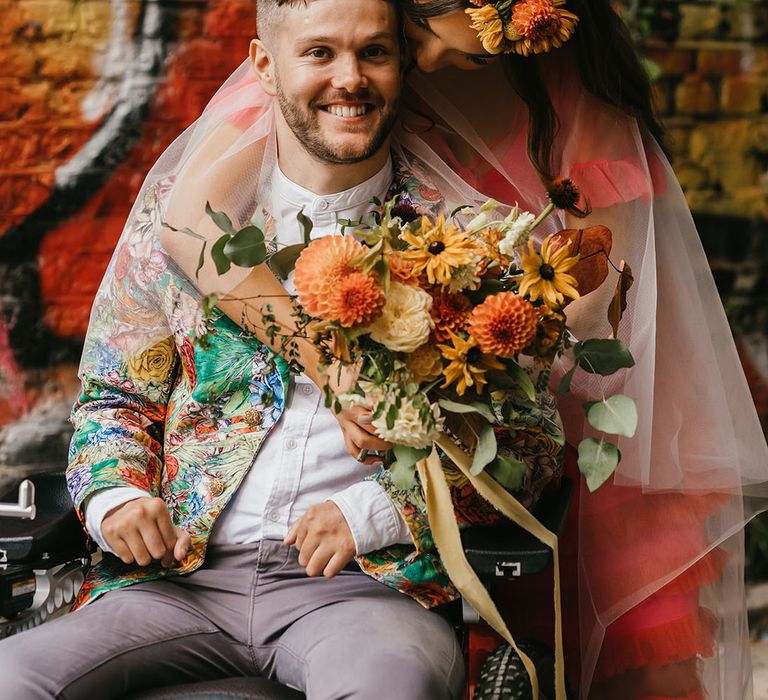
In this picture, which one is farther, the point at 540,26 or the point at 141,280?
the point at 141,280

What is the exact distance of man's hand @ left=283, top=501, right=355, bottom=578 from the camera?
1.85 metres

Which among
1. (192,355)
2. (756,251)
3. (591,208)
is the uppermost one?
(591,208)

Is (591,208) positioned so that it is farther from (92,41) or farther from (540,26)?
(92,41)

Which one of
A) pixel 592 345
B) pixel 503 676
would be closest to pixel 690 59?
pixel 592 345

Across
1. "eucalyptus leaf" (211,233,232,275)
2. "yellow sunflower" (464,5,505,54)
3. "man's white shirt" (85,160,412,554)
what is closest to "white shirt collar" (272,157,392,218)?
"man's white shirt" (85,160,412,554)

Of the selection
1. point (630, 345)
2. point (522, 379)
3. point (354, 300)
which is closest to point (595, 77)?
point (630, 345)

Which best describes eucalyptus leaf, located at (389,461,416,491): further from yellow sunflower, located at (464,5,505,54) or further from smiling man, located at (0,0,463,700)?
yellow sunflower, located at (464,5,505,54)

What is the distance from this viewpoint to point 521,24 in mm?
1861

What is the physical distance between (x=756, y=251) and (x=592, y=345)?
2.25 m

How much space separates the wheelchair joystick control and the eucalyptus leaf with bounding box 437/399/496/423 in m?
0.75

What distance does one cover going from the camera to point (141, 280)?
2.13 m

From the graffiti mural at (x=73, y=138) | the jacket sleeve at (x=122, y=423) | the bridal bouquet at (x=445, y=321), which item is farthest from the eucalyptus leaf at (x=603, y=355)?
the graffiti mural at (x=73, y=138)

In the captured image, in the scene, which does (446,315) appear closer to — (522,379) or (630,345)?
(522,379)

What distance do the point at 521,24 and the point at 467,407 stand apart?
70cm
